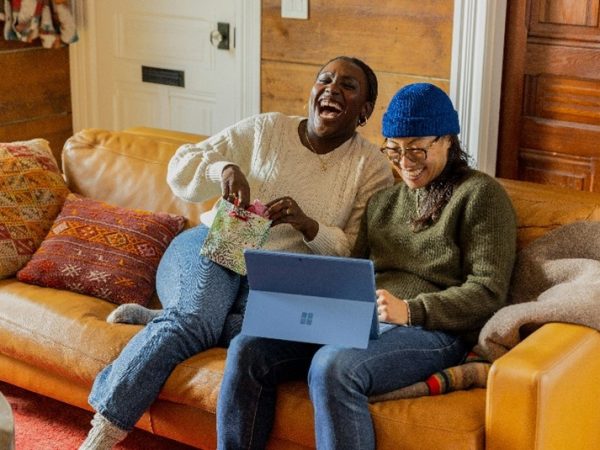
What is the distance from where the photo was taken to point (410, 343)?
2.41 m

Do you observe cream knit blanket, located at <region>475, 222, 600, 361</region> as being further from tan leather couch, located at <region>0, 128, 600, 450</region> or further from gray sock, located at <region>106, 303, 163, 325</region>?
gray sock, located at <region>106, 303, 163, 325</region>

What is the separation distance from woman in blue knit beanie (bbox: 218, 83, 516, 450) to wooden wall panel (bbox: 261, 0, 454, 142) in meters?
1.21

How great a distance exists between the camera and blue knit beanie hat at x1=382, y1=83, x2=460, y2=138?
2523 mm

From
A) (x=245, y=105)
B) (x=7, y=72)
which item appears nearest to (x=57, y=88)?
(x=7, y=72)

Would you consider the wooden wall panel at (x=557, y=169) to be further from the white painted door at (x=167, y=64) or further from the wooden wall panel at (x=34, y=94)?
the wooden wall panel at (x=34, y=94)

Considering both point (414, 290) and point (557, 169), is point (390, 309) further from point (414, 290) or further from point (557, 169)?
point (557, 169)

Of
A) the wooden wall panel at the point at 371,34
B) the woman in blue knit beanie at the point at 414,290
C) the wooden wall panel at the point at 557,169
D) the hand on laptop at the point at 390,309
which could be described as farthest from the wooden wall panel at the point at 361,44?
the hand on laptop at the point at 390,309

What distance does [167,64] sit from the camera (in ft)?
14.8

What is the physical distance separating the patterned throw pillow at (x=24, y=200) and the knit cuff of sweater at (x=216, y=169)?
0.67 metres

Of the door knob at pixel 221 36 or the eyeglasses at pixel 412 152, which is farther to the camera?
the door knob at pixel 221 36

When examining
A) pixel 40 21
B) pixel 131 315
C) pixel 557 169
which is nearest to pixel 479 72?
pixel 557 169

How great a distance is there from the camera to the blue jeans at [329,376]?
7.46 ft

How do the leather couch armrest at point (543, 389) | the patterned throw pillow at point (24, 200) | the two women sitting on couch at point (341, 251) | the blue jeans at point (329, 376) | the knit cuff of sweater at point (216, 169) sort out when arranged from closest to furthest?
the leather couch armrest at point (543, 389), the blue jeans at point (329, 376), the two women sitting on couch at point (341, 251), the knit cuff of sweater at point (216, 169), the patterned throw pillow at point (24, 200)

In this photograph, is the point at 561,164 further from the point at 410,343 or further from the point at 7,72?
the point at 7,72
